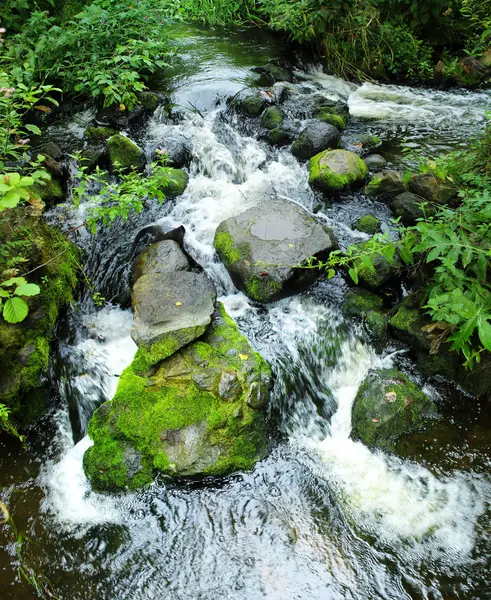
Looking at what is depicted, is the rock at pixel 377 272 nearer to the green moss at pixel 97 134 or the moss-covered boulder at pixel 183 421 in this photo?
the moss-covered boulder at pixel 183 421

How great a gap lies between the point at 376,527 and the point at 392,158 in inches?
210

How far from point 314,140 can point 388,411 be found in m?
4.34

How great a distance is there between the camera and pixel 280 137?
7.08 meters

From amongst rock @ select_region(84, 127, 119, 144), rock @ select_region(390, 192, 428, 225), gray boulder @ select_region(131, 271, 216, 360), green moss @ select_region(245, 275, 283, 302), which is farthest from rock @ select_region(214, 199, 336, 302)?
rock @ select_region(84, 127, 119, 144)

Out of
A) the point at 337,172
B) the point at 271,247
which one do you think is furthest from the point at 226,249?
the point at 337,172

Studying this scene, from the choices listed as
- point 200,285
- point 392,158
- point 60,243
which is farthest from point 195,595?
point 392,158

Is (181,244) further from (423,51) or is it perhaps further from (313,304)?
(423,51)

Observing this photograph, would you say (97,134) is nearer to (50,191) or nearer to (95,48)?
(95,48)

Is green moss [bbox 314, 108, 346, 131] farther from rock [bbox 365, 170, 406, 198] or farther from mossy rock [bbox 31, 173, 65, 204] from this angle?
mossy rock [bbox 31, 173, 65, 204]

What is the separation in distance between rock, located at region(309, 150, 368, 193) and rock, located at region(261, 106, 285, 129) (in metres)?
1.36

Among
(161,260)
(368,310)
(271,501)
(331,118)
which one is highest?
(331,118)

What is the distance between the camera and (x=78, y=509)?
3.57m

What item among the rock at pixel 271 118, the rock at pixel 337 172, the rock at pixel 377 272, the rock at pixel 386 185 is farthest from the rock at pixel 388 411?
the rock at pixel 271 118

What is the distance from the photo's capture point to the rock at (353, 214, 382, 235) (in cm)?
563
